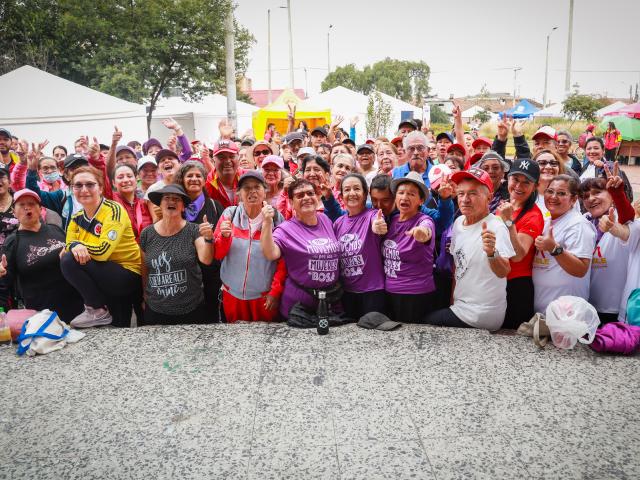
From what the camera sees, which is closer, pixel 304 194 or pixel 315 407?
pixel 315 407

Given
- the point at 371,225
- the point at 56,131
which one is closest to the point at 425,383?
the point at 371,225

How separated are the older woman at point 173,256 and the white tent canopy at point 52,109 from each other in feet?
36.0

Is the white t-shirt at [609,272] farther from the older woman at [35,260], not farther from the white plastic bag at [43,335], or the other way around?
the older woman at [35,260]

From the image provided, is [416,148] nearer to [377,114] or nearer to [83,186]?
[83,186]

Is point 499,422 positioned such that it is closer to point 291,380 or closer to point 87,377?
point 291,380

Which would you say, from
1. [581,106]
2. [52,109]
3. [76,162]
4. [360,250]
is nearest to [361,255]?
[360,250]

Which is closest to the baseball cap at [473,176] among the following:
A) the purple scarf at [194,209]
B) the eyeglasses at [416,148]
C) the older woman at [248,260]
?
the older woman at [248,260]

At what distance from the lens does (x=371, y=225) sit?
4.19 meters

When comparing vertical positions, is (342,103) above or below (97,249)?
above

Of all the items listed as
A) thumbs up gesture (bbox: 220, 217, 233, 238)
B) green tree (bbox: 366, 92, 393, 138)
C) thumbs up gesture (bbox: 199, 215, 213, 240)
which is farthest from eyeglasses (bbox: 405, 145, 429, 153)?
green tree (bbox: 366, 92, 393, 138)

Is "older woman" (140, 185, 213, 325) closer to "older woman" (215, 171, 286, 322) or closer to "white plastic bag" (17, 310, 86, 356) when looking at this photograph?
"older woman" (215, 171, 286, 322)

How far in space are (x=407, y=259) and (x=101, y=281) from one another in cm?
259

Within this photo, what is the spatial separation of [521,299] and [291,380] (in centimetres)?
197

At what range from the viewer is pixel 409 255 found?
405 centimetres
